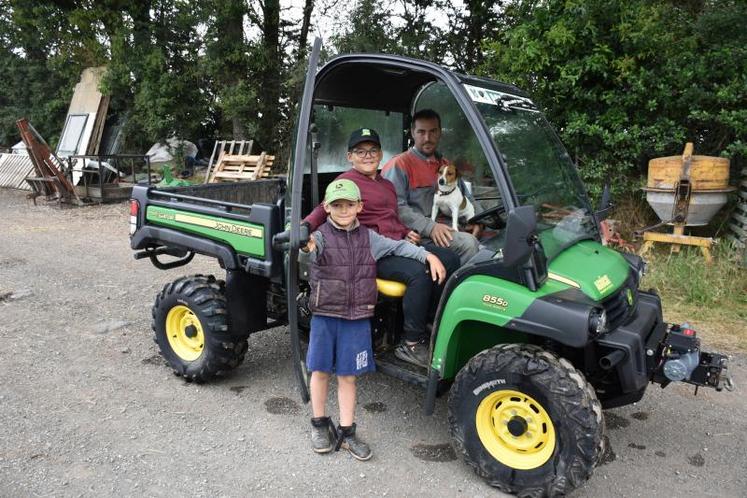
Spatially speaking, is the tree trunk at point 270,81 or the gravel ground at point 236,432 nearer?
the gravel ground at point 236,432

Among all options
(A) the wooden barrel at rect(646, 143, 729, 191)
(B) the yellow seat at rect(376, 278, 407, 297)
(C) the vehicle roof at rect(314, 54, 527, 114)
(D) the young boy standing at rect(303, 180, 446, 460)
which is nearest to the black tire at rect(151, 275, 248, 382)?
(D) the young boy standing at rect(303, 180, 446, 460)

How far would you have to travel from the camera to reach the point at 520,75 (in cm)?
763

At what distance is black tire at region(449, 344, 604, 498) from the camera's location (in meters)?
2.58

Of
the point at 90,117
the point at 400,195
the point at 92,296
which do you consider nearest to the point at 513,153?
the point at 400,195

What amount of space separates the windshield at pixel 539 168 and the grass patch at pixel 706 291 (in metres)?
2.21

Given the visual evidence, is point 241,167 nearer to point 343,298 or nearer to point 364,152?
point 364,152

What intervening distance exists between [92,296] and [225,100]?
26.6 ft

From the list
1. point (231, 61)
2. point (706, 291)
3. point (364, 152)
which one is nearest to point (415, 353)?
point (364, 152)

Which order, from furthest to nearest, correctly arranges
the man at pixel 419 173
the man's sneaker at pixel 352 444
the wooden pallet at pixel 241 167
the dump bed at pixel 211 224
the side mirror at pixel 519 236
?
the wooden pallet at pixel 241 167 → the man at pixel 419 173 → the dump bed at pixel 211 224 → the man's sneaker at pixel 352 444 → the side mirror at pixel 519 236

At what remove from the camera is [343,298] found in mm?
3027

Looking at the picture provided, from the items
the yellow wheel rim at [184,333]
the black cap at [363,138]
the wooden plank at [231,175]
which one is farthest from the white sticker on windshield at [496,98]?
the wooden plank at [231,175]

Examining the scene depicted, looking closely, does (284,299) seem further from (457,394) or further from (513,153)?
(513,153)

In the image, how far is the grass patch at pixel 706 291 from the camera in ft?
16.3

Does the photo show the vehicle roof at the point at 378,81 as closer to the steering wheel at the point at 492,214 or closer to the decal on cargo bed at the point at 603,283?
the steering wheel at the point at 492,214
